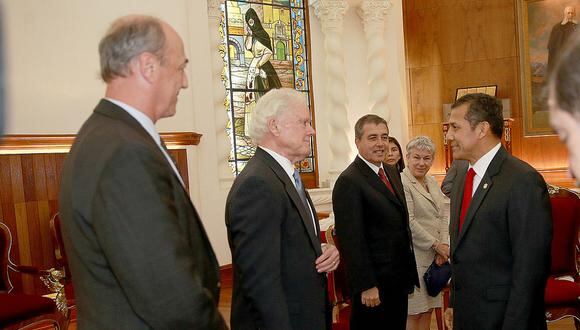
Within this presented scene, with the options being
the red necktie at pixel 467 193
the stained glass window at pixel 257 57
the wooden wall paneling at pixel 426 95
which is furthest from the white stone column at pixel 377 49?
the red necktie at pixel 467 193

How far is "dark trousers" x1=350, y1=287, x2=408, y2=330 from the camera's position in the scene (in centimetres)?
344

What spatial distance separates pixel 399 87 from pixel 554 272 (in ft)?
17.3

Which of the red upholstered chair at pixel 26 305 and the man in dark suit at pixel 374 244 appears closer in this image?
the man in dark suit at pixel 374 244

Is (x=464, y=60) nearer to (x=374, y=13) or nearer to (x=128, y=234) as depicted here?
(x=374, y=13)

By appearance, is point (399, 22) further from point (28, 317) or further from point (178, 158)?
point (28, 317)

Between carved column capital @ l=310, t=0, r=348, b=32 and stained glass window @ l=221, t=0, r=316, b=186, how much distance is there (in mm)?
320

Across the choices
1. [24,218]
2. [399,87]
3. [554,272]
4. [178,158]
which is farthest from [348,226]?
[399,87]

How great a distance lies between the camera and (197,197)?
6.99 metres

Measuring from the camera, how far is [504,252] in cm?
263

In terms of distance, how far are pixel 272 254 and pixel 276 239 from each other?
2.2 inches

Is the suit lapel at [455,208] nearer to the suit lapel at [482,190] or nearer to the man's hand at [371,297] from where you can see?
the suit lapel at [482,190]

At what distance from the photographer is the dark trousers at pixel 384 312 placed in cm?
344

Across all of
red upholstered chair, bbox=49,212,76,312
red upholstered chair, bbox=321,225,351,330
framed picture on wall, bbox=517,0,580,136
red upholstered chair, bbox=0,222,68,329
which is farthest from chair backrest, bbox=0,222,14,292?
framed picture on wall, bbox=517,0,580,136

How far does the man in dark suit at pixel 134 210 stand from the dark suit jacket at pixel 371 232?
1.71 meters
